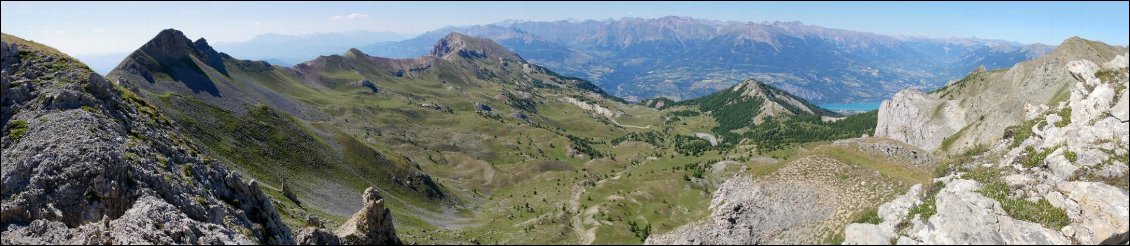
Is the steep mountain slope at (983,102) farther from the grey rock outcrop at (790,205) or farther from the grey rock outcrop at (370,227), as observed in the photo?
the grey rock outcrop at (370,227)

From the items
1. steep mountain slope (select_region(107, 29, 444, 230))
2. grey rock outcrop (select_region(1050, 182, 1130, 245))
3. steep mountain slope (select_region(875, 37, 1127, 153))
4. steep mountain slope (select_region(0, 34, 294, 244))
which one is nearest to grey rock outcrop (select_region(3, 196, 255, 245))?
steep mountain slope (select_region(0, 34, 294, 244))

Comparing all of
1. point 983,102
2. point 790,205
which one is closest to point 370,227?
point 790,205

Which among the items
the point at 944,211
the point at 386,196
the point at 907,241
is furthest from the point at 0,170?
the point at 386,196

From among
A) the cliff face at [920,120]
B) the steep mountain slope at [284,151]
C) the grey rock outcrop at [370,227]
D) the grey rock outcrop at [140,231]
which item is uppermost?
the grey rock outcrop at [140,231]

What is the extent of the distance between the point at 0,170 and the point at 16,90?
1117cm

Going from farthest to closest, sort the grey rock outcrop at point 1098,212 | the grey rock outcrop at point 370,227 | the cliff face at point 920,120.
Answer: the cliff face at point 920,120 < the grey rock outcrop at point 370,227 < the grey rock outcrop at point 1098,212

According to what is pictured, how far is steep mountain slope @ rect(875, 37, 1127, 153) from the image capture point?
102250 millimetres

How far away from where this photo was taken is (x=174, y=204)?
40250mm

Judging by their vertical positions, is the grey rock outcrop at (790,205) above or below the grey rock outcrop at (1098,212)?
below

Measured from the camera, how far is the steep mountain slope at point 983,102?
335 ft

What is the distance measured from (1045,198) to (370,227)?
52080 millimetres

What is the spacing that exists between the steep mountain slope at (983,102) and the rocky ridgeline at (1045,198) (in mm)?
36961

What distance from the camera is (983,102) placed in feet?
418

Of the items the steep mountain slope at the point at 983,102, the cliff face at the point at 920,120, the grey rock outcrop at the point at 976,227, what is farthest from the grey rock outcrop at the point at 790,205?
the cliff face at the point at 920,120
